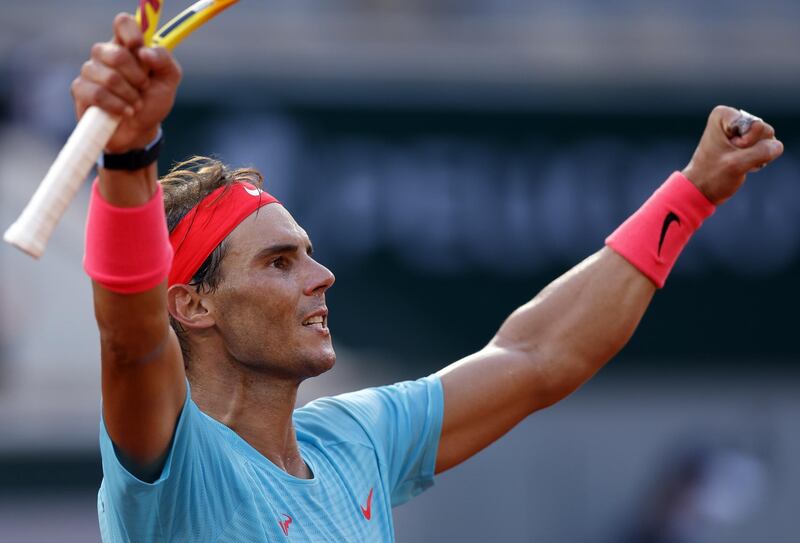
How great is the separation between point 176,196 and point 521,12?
826 cm

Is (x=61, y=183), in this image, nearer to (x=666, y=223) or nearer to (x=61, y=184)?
(x=61, y=184)

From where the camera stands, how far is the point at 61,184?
8.66 ft

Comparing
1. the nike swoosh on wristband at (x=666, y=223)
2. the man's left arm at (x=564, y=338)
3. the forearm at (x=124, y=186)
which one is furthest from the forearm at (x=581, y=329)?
the forearm at (x=124, y=186)

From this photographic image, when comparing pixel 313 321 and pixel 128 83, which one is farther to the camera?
pixel 313 321

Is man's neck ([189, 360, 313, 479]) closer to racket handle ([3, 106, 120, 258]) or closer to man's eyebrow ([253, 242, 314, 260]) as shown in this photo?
man's eyebrow ([253, 242, 314, 260])

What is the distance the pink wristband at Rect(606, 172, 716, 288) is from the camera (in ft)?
14.4

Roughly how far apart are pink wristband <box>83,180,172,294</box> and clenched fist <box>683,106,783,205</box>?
2.07 m

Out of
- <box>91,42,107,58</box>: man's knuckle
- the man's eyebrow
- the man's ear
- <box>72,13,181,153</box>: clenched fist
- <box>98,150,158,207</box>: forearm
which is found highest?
<box>91,42,107,58</box>: man's knuckle

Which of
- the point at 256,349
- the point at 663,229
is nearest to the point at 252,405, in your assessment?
the point at 256,349

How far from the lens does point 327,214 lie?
999 cm

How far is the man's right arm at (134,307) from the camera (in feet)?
8.91

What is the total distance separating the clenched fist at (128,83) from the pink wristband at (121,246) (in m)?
0.14

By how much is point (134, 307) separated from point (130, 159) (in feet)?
1.05

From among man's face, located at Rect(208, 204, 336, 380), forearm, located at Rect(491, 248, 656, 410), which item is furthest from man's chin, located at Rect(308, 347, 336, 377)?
forearm, located at Rect(491, 248, 656, 410)
